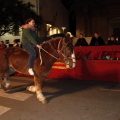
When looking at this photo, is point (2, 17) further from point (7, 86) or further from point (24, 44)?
point (24, 44)

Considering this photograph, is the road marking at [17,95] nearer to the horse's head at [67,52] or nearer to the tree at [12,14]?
the horse's head at [67,52]

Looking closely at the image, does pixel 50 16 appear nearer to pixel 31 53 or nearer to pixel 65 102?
pixel 31 53

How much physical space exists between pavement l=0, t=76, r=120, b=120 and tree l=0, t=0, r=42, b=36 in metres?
10.9

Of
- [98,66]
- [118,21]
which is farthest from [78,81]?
[118,21]

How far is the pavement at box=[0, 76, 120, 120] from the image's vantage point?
6.13 metres

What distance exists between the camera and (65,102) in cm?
729

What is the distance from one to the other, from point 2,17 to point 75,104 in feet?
47.1

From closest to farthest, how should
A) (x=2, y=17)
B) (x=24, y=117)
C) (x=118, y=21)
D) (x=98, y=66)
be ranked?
(x=24, y=117) → (x=98, y=66) → (x=2, y=17) → (x=118, y=21)

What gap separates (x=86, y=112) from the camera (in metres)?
6.32

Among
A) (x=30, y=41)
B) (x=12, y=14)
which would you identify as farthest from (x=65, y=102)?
(x=12, y=14)

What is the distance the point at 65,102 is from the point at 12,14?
1427 cm

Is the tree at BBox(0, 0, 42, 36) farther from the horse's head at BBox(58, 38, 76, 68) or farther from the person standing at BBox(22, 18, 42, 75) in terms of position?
the horse's head at BBox(58, 38, 76, 68)

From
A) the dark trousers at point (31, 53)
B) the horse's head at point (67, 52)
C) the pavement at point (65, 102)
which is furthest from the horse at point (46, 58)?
the pavement at point (65, 102)

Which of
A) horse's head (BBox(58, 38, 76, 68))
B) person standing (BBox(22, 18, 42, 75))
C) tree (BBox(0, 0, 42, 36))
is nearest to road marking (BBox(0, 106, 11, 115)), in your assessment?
person standing (BBox(22, 18, 42, 75))
